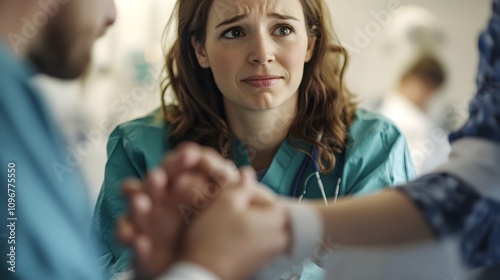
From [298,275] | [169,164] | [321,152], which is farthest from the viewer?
[321,152]

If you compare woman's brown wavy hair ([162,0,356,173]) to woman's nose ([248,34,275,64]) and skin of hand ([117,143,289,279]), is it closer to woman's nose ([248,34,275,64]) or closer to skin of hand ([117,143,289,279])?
woman's nose ([248,34,275,64])

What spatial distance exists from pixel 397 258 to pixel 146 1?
461mm

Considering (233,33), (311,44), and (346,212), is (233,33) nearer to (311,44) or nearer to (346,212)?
(311,44)

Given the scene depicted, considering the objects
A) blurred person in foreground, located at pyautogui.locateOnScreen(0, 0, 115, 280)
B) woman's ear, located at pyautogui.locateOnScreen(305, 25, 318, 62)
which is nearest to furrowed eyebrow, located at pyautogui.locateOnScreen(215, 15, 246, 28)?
woman's ear, located at pyautogui.locateOnScreen(305, 25, 318, 62)

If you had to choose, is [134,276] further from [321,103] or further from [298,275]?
[321,103]

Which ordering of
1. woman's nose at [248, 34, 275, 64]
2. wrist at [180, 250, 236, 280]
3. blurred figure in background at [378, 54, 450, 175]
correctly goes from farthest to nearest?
1. blurred figure in background at [378, 54, 450, 175]
2. woman's nose at [248, 34, 275, 64]
3. wrist at [180, 250, 236, 280]

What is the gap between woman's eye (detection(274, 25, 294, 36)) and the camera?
720 mm

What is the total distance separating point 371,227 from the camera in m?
0.47

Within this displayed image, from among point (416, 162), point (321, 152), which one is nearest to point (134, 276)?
point (321, 152)

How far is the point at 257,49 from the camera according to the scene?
706mm

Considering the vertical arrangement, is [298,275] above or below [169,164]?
below

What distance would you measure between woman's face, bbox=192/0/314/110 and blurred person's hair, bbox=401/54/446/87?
0.68 ft

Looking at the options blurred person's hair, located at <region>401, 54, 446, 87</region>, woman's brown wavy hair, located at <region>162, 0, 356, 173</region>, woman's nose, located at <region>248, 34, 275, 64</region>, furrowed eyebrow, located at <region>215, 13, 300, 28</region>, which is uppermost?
furrowed eyebrow, located at <region>215, 13, 300, 28</region>

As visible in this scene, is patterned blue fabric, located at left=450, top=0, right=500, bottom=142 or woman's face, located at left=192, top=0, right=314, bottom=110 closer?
patterned blue fabric, located at left=450, top=0, right=500, bottom=142
